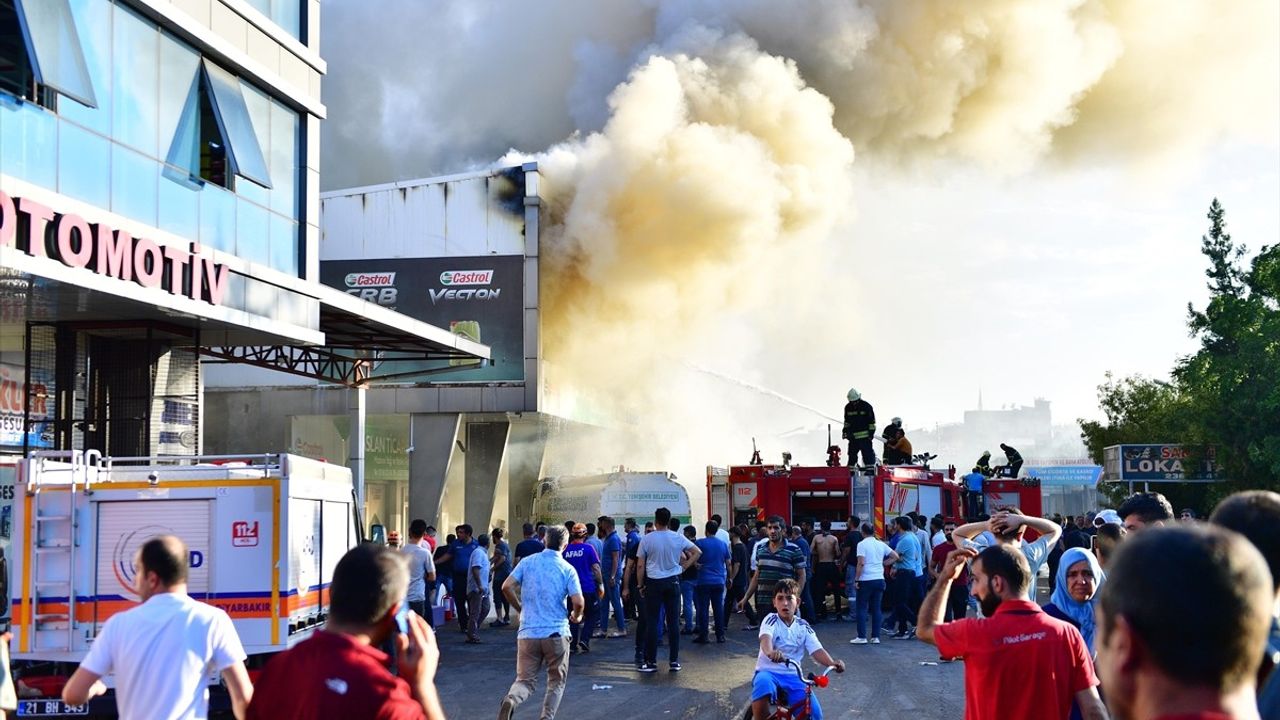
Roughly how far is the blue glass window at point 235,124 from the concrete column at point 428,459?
17.3 m

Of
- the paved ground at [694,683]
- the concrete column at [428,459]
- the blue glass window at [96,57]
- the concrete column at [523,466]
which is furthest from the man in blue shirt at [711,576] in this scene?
the concrete column at [523,466]

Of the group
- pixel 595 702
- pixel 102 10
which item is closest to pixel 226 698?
pixel 595 702

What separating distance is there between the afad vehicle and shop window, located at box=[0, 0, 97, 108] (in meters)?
11.8

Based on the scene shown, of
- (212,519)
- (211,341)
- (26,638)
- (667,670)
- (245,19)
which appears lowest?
(667,670)

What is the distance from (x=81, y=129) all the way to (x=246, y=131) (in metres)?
3.34

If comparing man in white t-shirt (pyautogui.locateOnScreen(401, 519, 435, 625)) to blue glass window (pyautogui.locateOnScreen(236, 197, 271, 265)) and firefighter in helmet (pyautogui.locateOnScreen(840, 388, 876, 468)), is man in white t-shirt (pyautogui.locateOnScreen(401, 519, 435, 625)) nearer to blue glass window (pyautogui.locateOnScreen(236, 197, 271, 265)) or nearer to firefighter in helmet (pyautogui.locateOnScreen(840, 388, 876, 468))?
blue glass window (pyautogui.locateOnScreen(236, 197, 271, 265))

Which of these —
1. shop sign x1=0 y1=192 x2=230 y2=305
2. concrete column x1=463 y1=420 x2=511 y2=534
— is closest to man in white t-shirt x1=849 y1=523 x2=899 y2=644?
shop sign x1=0 y1=192 x2=230 y2=305

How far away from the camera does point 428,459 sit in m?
34.4

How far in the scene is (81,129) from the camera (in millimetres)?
13781

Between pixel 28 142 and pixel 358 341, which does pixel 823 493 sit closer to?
pixel 358 341

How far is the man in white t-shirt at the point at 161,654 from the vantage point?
15.7ft

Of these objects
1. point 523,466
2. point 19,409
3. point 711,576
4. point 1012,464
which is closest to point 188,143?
point 19,409

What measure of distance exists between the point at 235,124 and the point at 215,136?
1.29 feet

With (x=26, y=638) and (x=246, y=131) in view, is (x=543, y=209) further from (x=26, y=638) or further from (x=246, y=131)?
(x=26, y=638)
